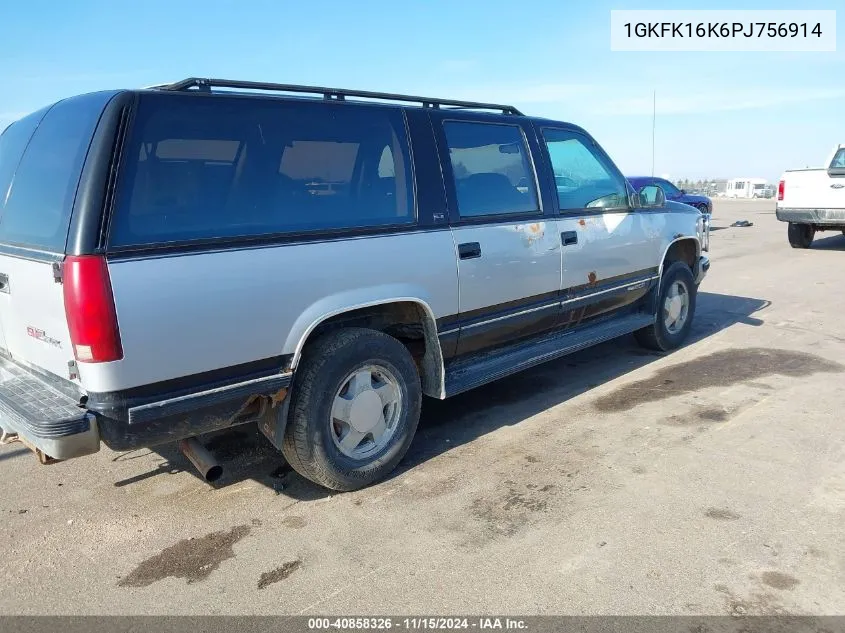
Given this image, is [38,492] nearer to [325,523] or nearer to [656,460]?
[325,523]

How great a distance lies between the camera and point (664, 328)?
6141 mm

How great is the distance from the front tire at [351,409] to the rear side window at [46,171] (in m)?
1.27

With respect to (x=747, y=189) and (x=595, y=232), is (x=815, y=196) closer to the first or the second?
(x=595, y=232)

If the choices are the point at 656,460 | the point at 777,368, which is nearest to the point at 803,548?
the point at 656,460

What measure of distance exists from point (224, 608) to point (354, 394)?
1244mm

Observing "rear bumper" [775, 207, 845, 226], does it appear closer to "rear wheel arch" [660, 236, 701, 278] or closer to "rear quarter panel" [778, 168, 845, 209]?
"rear quarter panel" [778, 168, 845, 209]

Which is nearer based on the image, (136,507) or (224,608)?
(224,608)

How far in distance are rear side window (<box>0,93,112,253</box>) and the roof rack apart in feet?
1.21

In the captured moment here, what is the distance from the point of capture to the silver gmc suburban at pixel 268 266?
9.11ft

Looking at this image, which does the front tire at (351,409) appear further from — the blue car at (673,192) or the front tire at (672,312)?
the blue car at (673,192)

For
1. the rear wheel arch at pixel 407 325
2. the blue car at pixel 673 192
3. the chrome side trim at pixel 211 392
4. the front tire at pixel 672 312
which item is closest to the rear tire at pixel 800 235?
the blue car at pixel 673 192

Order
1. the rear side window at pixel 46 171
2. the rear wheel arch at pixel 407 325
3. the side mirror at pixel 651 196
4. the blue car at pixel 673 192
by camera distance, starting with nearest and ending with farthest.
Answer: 1. the rear side window at pixel 46 171
2. the rear wheel arch at pixel 407 325
3. the side mirror at pixel 651 196
4. the blue car at pixel 673 192

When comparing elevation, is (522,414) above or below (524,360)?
below

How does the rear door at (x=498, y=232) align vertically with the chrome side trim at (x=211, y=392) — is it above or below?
above
